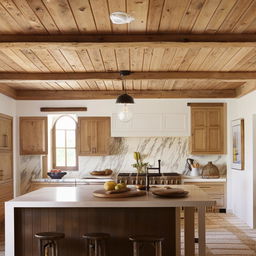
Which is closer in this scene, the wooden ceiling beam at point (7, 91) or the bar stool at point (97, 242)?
the bar stool at point (97, 242)

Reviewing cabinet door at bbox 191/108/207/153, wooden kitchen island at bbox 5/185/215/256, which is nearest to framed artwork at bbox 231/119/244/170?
cabinet door at bbox 191/108/207/153

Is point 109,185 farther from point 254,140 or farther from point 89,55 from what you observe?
point 254,140

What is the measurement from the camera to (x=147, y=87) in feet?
24.1

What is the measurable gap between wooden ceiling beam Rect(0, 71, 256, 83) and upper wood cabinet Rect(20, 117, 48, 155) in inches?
82.9

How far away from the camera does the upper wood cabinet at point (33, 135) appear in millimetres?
7770

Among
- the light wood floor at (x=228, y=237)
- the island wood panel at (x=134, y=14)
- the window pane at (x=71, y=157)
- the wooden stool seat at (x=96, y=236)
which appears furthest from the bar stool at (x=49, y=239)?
the window pane at (x=71, y=157)

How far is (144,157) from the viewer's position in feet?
26.3

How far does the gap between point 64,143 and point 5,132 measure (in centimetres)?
154

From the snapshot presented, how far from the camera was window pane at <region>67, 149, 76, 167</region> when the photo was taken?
27.1 feet

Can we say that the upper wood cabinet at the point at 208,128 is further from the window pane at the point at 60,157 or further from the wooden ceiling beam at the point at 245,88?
the window pane at the point at 60,157

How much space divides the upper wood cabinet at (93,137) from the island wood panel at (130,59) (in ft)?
7.46

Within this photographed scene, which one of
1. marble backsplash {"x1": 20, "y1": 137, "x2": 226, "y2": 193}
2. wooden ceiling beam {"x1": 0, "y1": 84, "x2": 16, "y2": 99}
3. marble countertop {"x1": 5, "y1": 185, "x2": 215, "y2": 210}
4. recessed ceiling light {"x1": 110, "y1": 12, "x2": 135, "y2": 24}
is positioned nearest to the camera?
recessed ceiling light {"x1": 110, "y1": 12, "x2": 135, "y2": 24}

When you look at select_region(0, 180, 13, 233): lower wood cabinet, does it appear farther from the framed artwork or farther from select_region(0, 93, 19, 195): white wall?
the framed artwork

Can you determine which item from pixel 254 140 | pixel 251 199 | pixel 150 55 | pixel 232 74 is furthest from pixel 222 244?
pixel 150 55
